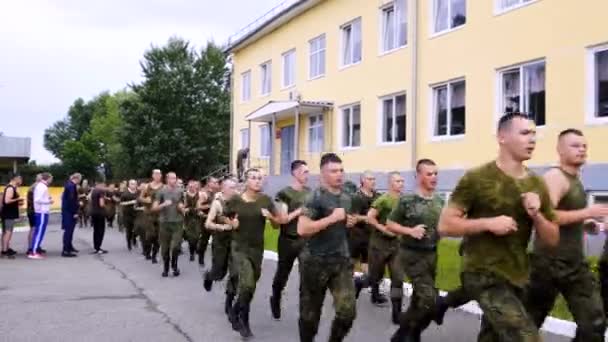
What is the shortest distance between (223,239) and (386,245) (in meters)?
2.40

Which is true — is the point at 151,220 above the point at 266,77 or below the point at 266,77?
below

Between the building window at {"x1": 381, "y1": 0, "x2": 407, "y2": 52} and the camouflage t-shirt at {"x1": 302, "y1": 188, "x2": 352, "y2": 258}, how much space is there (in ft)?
48.9

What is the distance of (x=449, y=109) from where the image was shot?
18438 millimetres

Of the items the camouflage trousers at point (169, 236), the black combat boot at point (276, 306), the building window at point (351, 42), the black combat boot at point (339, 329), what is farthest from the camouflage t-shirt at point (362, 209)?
the building window at point (351, 42)

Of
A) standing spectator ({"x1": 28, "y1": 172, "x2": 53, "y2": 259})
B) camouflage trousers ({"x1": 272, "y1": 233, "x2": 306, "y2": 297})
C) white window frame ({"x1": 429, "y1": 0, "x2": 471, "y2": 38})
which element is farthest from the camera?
white window frame ({"x1": 429, "y1": 0, "x2": 471, "y2": 38})

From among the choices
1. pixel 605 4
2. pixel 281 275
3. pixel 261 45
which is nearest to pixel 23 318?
pixel 281 275

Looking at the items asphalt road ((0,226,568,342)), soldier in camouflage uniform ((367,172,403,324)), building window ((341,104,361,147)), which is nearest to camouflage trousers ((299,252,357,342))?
asphalt road ((0,226,568,342))

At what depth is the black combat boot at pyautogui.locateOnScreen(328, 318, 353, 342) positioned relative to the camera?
6.04m

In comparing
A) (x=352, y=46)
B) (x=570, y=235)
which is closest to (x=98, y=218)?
(x=352, y=46)

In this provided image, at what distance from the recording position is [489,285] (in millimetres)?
4473

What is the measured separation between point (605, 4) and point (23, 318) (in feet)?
38.0

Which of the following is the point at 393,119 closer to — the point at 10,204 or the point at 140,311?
the point at 10,204

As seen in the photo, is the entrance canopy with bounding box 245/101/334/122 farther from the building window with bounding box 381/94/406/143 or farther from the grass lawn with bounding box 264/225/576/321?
the grass lawn with bounding box 264/225/576/321

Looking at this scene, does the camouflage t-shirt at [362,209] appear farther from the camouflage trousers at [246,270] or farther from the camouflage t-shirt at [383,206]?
the camouflage trousers at [246,270]
